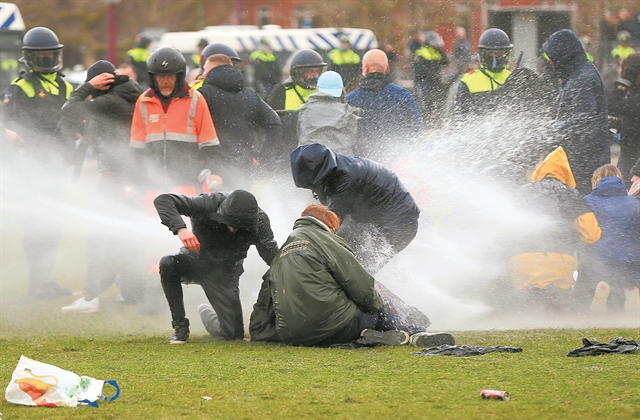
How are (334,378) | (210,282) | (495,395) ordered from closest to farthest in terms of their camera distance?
(495,395), (334,378), (210,282)

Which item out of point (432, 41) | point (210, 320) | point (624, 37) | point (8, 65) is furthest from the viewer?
point (8, 65)

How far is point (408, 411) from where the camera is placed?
4910mm

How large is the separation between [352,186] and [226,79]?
95.1 inches

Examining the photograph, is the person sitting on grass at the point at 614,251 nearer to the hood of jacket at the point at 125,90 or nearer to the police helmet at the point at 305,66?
the police helmet at the point at 305,66

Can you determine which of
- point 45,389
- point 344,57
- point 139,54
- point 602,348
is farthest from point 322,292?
point 139,54

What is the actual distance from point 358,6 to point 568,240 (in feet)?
70.1

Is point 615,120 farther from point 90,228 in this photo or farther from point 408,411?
point 408,411

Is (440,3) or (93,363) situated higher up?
(440,3)

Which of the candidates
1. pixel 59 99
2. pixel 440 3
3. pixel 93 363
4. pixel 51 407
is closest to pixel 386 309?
pixel 93 363

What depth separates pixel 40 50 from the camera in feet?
33.4

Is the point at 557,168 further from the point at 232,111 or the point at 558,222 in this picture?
the point at 232,111

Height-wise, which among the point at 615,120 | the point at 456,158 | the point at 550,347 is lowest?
the point at 550,347

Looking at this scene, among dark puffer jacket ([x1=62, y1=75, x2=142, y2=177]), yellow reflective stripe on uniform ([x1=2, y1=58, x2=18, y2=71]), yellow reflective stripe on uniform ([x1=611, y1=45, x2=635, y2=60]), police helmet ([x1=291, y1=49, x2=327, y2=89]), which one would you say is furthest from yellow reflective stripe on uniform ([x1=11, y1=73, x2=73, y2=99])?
yellow reflective stripe on uniform ([x1=611, y1=45, x2=635, y2=60])

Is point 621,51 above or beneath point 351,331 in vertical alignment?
above
